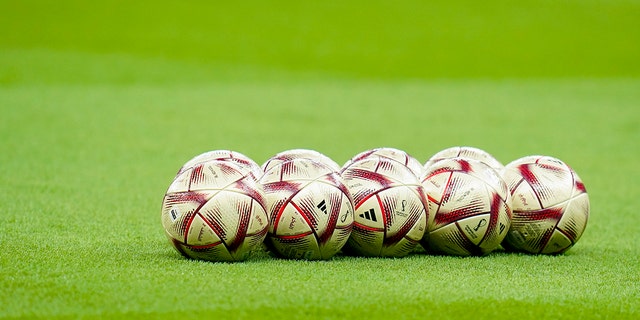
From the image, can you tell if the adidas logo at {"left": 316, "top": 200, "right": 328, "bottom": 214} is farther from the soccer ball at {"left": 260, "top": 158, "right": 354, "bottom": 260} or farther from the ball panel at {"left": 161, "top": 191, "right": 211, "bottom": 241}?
the ball panel at {"left": 161, "top": 191, "right": 211, "bottom": 241}

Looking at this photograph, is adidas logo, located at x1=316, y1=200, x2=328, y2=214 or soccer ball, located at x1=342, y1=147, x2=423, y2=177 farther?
soccer ball, located at x1=342, y1=147, x2=423, y2=177

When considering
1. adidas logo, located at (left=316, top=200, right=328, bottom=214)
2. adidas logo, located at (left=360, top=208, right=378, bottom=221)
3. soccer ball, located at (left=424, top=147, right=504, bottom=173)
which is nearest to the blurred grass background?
soccer ball, located at (left=424, top=147, right=504, bottom=173)

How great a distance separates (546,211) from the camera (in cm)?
770

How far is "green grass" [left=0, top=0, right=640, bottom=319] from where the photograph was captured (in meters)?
5.79

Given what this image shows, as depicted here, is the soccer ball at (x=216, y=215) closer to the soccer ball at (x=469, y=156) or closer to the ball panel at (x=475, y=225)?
the ball panel at (x=475, y=225)

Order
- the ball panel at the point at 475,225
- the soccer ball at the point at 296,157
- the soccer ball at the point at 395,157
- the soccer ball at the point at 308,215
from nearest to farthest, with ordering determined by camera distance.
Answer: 1. the soccer ball at the point at 308,215
2. the ball panel at the point at 475,225
3. the soccer ball at the point at 296,157
4. the soccer ball at the point at 395,157

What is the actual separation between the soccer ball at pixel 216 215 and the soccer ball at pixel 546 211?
2.44 meters

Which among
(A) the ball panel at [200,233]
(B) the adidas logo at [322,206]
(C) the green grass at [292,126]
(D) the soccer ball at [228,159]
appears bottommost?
(C) the green grass at [292,126]

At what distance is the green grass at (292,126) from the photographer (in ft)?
19.0

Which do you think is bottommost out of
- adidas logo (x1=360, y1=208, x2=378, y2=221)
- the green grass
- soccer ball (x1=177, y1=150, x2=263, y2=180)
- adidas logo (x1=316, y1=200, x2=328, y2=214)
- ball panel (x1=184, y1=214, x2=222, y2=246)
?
the green grass

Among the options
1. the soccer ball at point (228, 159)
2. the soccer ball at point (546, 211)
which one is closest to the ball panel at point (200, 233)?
the soccer ball at point (228, 159)

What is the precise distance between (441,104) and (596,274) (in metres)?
16.2

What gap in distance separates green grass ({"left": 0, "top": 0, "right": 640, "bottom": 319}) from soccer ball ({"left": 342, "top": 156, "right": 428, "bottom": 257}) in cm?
16

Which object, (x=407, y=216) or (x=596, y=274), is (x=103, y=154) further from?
(x=596, y=274)
